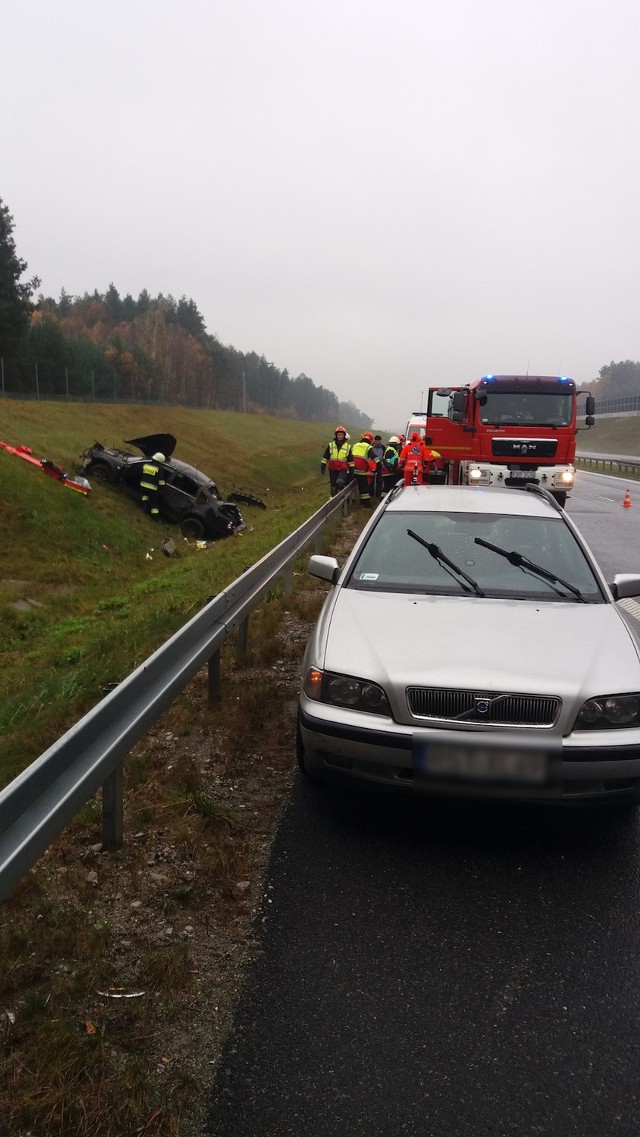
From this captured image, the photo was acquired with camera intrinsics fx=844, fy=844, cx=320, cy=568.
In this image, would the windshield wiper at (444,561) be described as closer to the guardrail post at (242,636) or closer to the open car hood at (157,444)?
the guardrail post at (242,636)

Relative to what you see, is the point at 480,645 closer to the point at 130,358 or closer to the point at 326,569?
the point at 326,569

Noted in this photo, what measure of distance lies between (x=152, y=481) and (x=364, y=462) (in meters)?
5.43

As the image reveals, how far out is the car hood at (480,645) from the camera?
3680 millimetres

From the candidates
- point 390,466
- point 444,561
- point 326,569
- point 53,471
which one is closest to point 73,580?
point 53,471

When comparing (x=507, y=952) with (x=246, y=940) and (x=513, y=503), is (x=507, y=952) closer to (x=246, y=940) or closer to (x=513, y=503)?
(x=246, y=940)

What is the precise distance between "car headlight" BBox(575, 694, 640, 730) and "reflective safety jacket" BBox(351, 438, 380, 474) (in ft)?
46.6

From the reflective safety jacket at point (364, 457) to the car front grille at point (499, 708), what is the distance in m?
14.2

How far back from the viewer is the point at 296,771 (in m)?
4.61

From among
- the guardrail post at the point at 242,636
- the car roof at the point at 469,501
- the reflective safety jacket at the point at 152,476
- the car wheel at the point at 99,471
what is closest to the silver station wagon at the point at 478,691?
the car roof at the point at 469,501

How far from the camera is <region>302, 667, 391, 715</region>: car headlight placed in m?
3.76

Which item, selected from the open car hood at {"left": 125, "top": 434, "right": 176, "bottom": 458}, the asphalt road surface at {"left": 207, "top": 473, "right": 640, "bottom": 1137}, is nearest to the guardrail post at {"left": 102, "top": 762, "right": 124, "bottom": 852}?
the asphalt road surface at {"left": 207, "top": 473, "right": 640, "bottom": 1137}

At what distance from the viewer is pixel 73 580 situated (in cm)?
1500

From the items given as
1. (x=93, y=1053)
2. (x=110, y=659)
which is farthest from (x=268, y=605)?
(x=93, y=1053)

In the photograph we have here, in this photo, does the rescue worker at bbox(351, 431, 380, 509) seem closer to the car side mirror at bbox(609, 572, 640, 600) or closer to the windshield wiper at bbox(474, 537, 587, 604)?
the windshield wiper at bbox(474, 537, 587, 604)
